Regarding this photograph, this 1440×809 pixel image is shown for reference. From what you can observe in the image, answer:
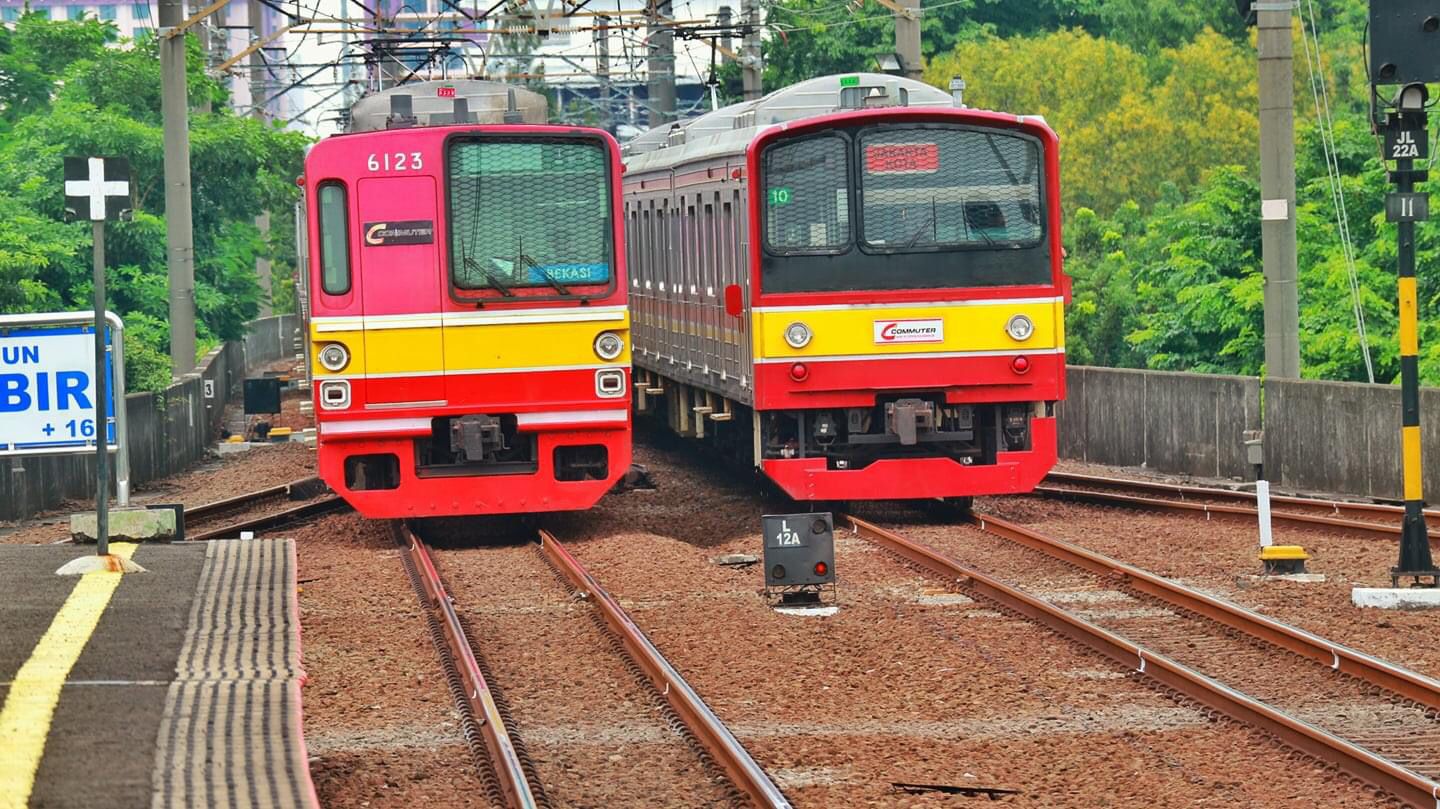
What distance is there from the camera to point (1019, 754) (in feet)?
28.8

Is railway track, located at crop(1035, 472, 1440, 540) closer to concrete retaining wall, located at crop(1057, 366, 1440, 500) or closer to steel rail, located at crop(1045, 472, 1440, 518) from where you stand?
steel rail, located at crop(1045, 472, 1440, 518)

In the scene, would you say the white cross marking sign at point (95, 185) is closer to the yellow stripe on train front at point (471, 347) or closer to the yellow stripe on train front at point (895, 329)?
the yellow stripe on train front at point (471, 347)

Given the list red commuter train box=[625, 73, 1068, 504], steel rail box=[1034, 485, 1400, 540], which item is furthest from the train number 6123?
steel rail box=[1034, 485, 1400, 540]

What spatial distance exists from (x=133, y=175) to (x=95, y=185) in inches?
1014

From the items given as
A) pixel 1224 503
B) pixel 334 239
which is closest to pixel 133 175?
pixel 334 239

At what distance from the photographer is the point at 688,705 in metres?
9.48

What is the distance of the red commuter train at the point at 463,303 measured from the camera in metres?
15.8

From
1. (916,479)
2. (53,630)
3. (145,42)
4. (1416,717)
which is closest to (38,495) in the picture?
(916,479)

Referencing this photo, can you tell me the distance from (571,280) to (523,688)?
6.03 meters

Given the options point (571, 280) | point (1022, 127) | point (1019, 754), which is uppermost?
point (1022, 127)

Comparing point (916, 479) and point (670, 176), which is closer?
point (916, 479)

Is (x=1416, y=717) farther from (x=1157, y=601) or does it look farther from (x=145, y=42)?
(x=145, y=42)

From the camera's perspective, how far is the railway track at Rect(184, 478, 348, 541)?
1731cm

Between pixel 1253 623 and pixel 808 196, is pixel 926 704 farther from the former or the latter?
pixel 808 196
